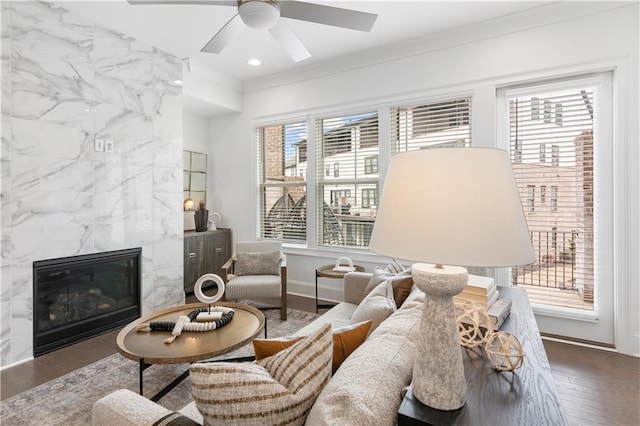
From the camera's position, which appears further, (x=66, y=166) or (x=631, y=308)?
(x=66, y=166)

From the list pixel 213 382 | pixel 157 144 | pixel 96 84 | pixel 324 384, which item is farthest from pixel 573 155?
pixel 96 84

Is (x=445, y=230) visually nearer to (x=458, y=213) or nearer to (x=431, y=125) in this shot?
(x=458, y=213)

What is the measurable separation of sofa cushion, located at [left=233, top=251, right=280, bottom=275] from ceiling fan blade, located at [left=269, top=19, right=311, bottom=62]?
209 cm

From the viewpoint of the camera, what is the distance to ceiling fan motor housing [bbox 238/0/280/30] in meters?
2.07

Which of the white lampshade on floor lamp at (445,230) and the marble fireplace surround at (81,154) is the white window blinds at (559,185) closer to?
the white lampshade on floor lamp at (445,230)

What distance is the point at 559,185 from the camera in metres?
2.93

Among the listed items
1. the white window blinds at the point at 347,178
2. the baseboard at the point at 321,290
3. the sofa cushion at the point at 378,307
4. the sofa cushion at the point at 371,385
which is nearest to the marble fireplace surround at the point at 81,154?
the baseboard at the point at 321,290

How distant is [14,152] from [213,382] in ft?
9.44

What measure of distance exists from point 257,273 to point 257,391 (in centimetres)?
290

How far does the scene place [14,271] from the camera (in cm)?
255

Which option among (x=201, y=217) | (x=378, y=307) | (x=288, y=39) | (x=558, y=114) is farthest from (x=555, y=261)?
(x=201, y=217)

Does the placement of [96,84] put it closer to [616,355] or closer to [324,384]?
[324,384]

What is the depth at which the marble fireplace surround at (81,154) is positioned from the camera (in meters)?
2.55

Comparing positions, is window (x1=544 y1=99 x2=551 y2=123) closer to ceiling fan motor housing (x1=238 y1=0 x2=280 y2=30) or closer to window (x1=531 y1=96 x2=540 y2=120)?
window (x1=531 y1=96 x2=540 y2=120)
